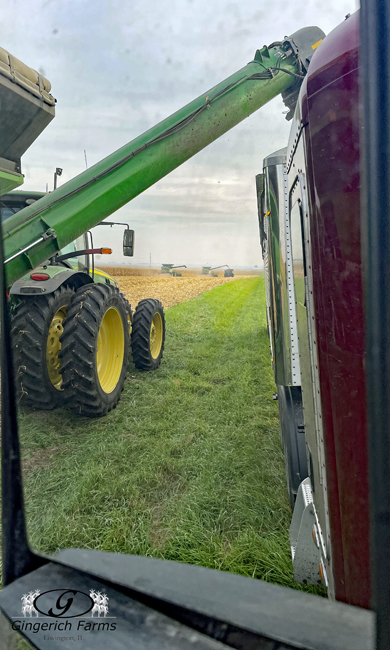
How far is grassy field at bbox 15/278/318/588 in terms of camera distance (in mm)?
2150

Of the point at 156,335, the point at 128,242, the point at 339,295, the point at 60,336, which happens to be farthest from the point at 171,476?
the point at 156,335

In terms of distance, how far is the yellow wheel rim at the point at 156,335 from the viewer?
19.0 feet

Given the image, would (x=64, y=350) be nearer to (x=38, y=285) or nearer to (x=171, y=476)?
(x=38, y=285)

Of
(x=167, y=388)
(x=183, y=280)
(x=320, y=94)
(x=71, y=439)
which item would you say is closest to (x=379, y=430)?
(x=320, y=94)

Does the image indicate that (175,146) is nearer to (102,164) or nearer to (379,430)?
(102,164)

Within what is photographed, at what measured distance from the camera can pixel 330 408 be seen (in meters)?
0.89

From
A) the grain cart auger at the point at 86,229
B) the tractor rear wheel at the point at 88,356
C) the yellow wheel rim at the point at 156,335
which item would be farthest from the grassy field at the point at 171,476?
the yellow wheel rim at the point at 156,335

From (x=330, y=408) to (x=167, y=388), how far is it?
13.3ft

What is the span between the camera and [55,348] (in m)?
3.77

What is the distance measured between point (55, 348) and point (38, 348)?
0.32 metres

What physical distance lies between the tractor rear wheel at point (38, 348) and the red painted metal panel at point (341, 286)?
2993mm

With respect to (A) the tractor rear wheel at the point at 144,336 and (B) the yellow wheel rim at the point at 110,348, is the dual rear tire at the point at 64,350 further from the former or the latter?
(A) the tractor rear wheel at the point at 144,336

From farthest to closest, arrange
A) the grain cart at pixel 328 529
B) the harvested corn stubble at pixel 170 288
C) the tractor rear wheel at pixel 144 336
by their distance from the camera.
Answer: the harvested corn stubble at pixel 170 288 → the tractor rear wheel at pixel 144 336 → the grain cart at pixel 328 529

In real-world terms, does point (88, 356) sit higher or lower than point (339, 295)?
lower
